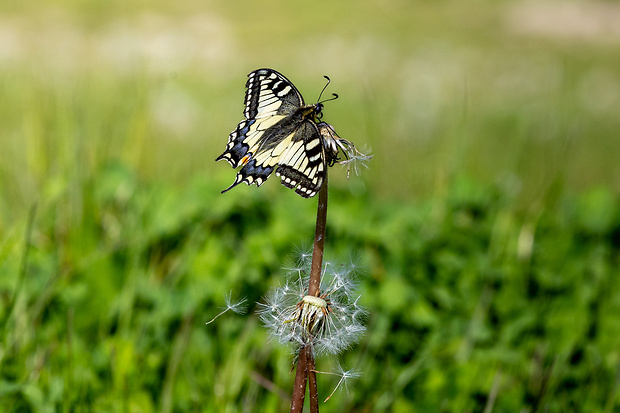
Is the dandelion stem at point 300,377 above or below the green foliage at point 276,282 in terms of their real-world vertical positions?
above

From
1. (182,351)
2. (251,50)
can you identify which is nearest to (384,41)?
(251,50)

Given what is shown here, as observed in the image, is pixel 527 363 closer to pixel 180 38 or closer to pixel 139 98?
pixel 139 98

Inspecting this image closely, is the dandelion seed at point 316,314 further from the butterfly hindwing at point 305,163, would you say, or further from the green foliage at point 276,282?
the green foliage at point 276,282

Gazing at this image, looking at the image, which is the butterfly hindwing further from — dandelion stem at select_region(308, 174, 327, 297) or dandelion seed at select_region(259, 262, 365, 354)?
dandelion seed at select_region(259, 262, 365, 354)

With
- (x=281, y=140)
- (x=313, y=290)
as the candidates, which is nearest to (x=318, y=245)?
(x=313, y=290)

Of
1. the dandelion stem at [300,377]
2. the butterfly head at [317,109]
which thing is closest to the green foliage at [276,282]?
the dandelion stem at [300,377]

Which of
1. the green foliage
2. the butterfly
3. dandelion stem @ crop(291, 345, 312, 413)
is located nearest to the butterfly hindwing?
the butterfly

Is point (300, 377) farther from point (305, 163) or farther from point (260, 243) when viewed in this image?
point (260, 243)
